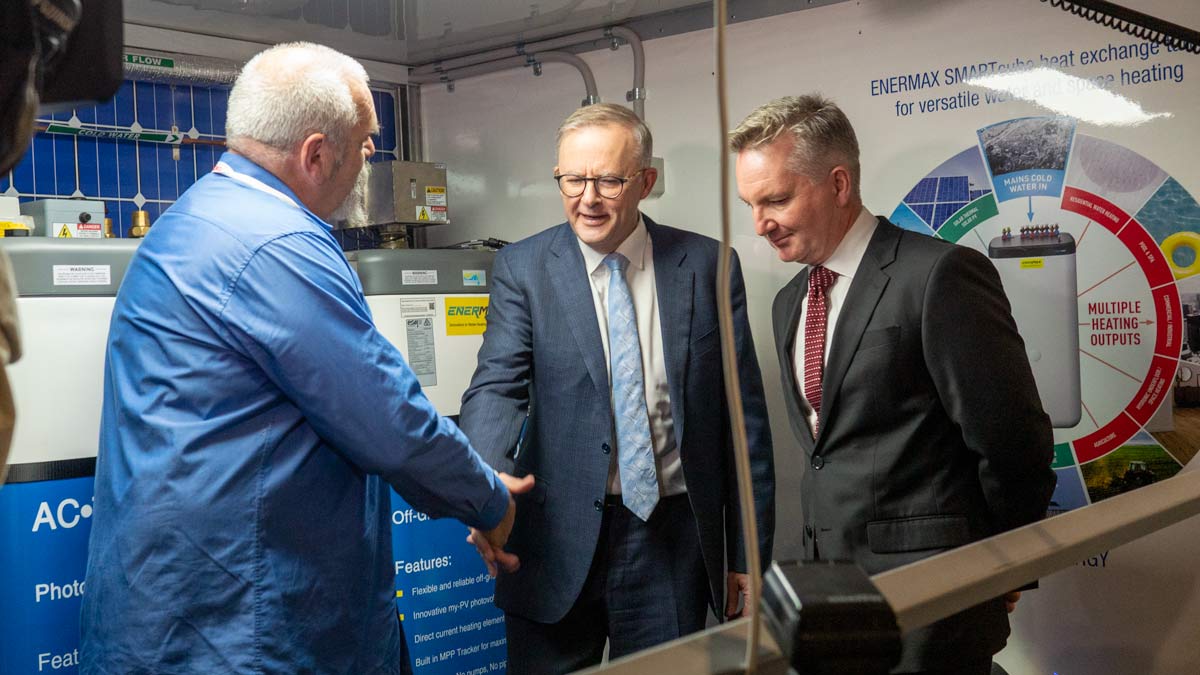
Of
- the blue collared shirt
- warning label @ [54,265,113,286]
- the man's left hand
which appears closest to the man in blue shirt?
the blue collared shirt

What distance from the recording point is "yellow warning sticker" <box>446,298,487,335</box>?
300 cm

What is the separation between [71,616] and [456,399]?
3.69ft

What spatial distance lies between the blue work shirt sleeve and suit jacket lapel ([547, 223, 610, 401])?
18.6 inches

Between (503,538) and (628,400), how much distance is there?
0.39 m

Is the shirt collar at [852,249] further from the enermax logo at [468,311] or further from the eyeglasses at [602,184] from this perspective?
the enermax logo at [468,311]

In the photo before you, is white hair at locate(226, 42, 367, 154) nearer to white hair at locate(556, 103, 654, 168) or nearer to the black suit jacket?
white hair at locate(556, 103, 654, 168)

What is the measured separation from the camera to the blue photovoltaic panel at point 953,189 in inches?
108

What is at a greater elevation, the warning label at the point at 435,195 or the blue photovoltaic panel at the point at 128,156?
the blue photovoltaic panel at the point at 128,156

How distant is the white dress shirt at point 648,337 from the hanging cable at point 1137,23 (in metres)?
0.99

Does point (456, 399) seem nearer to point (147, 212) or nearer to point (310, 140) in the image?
point (147, 212)

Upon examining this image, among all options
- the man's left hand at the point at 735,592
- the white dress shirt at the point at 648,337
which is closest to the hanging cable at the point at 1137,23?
the white dress shirt at the point at 648,337

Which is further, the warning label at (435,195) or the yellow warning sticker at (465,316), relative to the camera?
the warning label at (435,195)

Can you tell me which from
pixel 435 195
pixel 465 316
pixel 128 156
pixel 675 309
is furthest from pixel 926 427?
pixel 128 156

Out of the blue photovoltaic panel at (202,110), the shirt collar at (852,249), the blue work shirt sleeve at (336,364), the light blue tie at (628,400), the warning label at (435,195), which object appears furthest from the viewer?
the warning label at (435,195)
